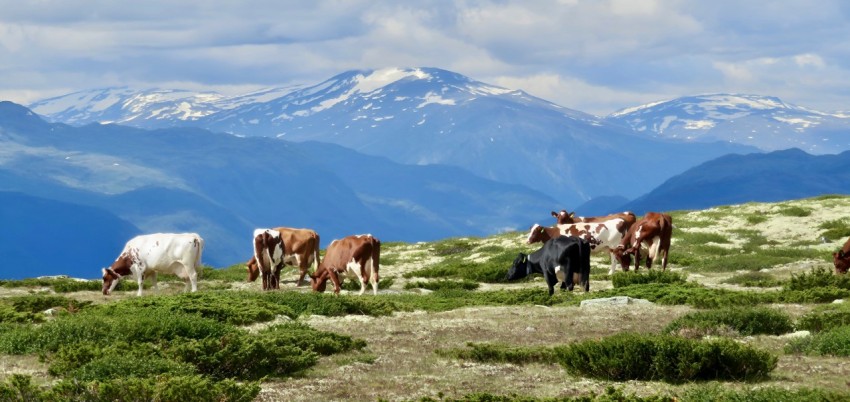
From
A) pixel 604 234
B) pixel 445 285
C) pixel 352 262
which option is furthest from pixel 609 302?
pixel 604 234

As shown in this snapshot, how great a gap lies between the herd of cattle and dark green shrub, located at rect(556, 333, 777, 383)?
48.5 feet

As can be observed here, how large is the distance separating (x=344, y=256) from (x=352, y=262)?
0.37 meters

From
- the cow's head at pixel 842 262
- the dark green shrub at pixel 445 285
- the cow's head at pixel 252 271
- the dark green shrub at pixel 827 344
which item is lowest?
the dark green shrub at pixel 827 344

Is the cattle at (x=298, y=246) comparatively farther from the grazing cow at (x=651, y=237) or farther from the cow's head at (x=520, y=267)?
the grazing cow at (x=651, y=237)

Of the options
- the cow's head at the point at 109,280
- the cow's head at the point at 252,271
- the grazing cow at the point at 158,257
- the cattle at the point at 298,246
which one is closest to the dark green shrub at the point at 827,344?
the grazing cow at the point at 158,257

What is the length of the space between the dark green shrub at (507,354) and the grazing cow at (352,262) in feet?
49.1

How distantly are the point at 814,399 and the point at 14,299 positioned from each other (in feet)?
73.4

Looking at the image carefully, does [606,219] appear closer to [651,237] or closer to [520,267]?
[651,237]

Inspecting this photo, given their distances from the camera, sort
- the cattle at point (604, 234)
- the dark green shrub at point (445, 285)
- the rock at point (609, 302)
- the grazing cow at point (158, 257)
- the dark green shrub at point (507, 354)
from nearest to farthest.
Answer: the dark green shrub at point (507, 354)
the rock at point (609, 302)
the grazing cow at point (158, 257)
the dark green shrub at point (445, 285)
the cattle at point (604, 234)

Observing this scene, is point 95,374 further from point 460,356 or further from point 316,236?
point 316,236

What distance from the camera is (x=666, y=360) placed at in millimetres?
15648

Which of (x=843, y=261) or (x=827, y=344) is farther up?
(x=843, y=261)

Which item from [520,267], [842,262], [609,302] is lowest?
[609,302]

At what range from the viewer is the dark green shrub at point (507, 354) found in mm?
17750
